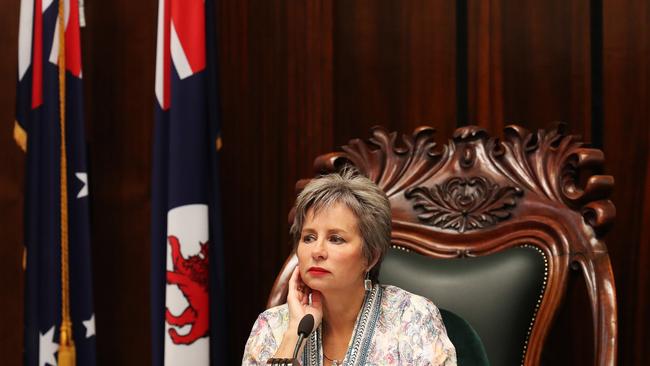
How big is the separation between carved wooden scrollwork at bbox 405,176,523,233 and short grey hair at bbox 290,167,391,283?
0.44 metres

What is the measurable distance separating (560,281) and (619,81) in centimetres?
89

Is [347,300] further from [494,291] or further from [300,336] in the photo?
[494,291]

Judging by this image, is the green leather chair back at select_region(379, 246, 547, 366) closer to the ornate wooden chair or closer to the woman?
the ornate wooden chair

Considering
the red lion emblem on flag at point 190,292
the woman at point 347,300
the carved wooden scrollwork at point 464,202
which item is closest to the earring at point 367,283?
the woman at point 347,300

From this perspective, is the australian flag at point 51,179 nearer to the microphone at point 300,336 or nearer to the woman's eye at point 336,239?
the woman's eye at point 336,239

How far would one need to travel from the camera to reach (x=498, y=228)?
8.48 ft

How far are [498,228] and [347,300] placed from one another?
0.59 m

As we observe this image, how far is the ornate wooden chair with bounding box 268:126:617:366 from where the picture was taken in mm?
2428

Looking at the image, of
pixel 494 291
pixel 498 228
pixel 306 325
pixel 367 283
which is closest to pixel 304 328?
pixel 306 325

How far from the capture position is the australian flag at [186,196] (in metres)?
2.96

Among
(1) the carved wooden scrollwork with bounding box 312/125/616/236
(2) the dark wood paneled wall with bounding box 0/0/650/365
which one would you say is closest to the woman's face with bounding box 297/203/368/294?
(1) the carved wooden scrollwork with bounding box 312/125/616/236

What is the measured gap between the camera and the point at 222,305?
3.06 metres

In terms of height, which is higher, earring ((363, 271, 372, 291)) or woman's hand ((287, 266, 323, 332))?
earring ((363, 271, 372, 291))

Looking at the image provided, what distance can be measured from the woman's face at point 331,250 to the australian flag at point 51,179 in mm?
1179
